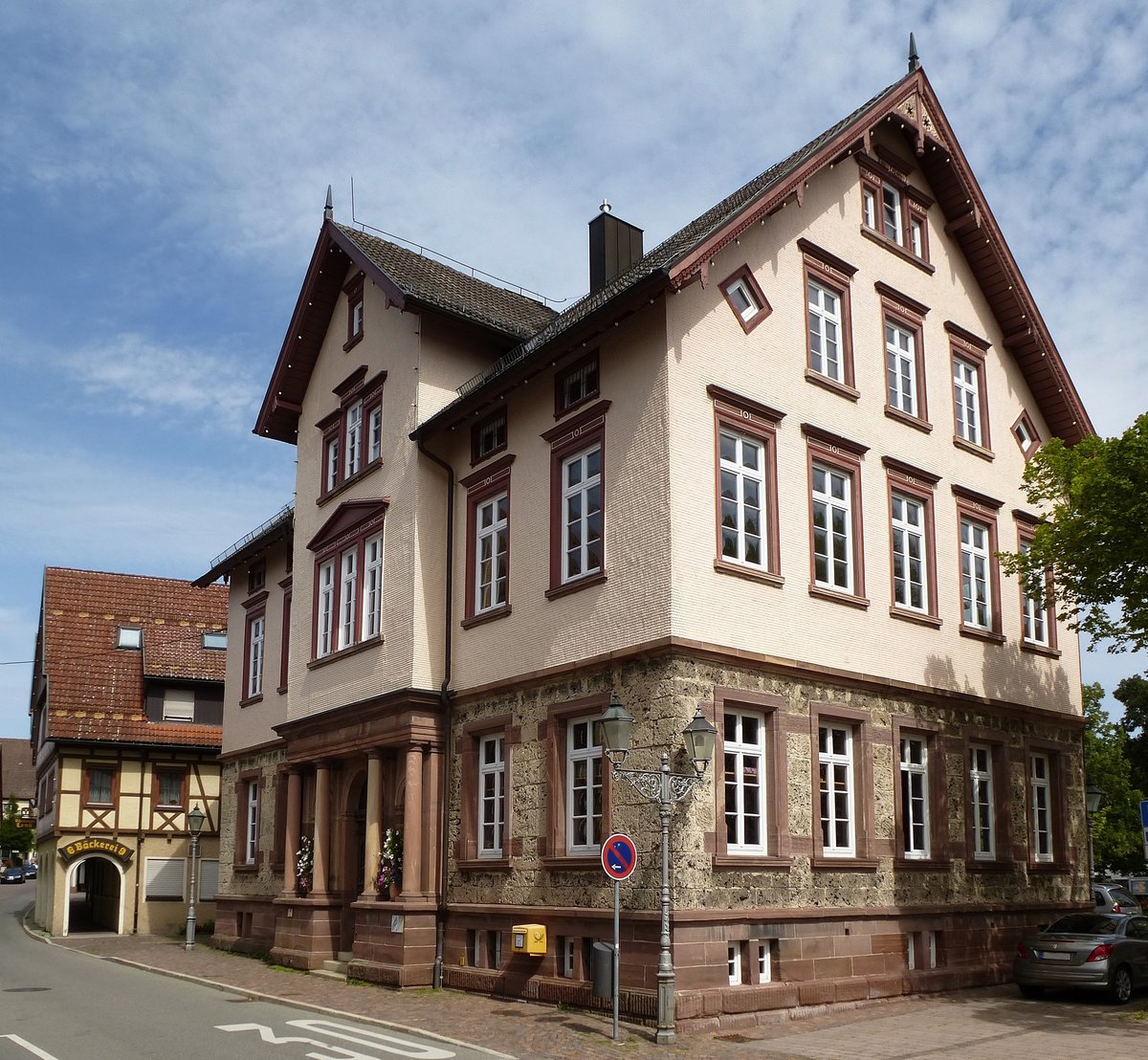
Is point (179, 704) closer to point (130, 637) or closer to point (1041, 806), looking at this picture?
point (130, 637)

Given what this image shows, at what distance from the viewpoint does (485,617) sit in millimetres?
21391

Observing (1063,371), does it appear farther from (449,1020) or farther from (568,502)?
(449,1020)

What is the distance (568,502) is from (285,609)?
13.4 metres

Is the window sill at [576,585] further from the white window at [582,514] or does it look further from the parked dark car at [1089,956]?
the parked dark car at [1089,956]

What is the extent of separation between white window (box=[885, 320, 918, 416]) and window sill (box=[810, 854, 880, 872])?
740cm

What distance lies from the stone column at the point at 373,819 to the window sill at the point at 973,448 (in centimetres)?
1120

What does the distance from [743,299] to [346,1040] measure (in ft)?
37.4

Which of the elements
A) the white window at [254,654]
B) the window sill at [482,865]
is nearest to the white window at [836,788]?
the window sill at [482,865]

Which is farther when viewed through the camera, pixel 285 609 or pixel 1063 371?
pixel 285 609

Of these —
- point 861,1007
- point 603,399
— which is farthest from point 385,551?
point 861,1007

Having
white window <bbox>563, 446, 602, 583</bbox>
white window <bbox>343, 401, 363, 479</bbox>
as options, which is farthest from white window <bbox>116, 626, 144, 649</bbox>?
white window <bbox>563, 446, 602, 583</bbox>

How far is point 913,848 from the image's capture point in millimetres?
21016

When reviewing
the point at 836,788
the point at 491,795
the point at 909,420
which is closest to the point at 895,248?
the point at 909,420

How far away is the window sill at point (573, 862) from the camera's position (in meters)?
18.3
